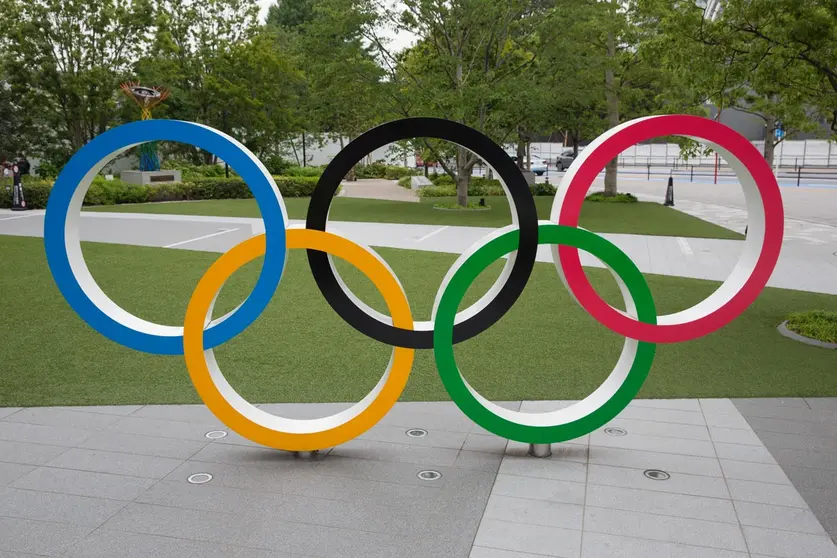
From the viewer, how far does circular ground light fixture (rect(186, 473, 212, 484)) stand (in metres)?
5.75

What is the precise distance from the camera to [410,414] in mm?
7172

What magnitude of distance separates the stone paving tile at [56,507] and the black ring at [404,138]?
7.16 ft

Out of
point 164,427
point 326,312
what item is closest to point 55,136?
point 326,312

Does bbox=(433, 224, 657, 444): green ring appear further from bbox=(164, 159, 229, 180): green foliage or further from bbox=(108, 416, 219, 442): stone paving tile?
bbox=(164, 159, 229, 180): green foliage

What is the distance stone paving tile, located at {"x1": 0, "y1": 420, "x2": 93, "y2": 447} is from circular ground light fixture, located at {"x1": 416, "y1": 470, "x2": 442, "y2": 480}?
117 inches

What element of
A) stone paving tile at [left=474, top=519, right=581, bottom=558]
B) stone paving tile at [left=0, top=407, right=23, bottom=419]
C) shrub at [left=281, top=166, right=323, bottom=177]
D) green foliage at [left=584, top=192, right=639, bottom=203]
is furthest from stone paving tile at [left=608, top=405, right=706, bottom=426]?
shrub at [left=281, top=166, right=323, bottom=177]

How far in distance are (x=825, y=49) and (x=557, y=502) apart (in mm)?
6824

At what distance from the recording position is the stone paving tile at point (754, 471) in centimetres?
579

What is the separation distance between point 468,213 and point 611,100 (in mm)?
7364

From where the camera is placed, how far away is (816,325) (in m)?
9.55

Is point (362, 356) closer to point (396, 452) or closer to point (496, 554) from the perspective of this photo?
point (396, 452)

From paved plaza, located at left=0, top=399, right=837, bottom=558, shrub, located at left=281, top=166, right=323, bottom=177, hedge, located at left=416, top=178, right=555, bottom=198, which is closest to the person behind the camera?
paved plaza, located at left=0, top=399, right=837, bottom=558

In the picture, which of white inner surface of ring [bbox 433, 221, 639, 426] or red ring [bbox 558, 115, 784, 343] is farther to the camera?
white inner surface of ring [bbox 433, 221, 639, 426]

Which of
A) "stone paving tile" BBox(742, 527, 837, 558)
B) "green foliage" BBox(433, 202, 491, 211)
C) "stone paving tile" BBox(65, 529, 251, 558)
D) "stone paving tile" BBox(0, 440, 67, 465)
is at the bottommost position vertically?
"stone paving tile" BBox(742, 527, 837, 558)
